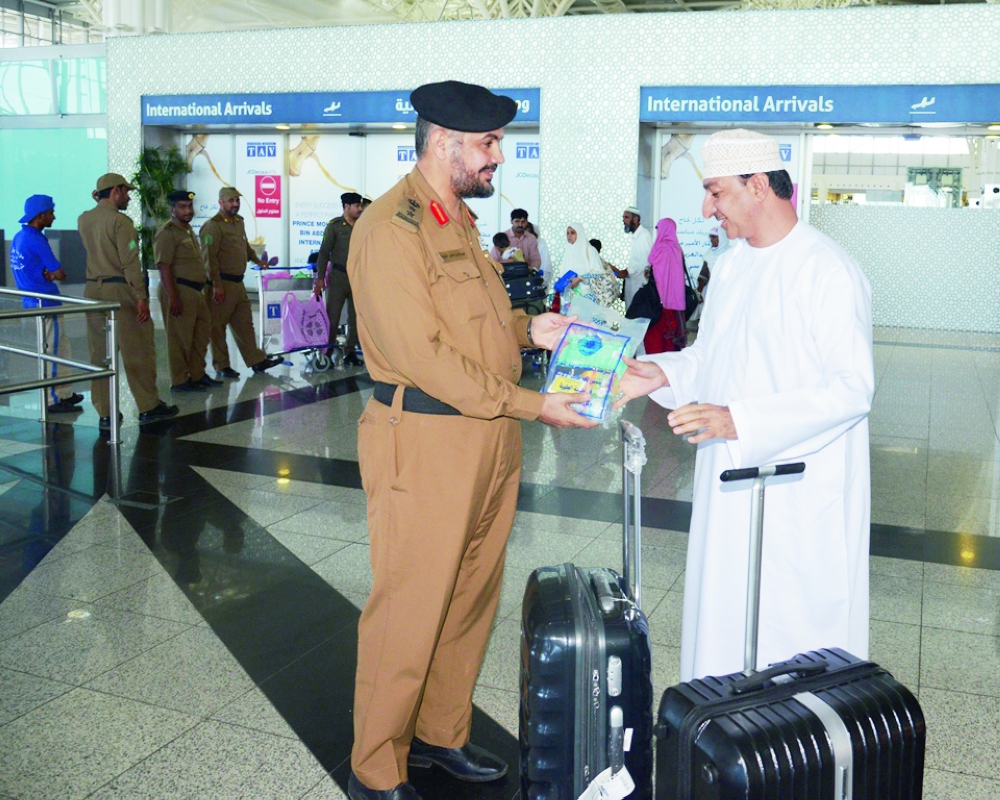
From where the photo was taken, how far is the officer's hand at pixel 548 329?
8.56ft

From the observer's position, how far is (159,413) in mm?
7688

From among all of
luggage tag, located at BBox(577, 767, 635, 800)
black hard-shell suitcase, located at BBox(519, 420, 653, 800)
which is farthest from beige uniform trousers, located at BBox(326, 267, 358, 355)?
luggage tag, located at BBox(577, 767, 635, 800)

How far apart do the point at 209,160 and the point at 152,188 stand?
4.73 ft

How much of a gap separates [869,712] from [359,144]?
53.1ft

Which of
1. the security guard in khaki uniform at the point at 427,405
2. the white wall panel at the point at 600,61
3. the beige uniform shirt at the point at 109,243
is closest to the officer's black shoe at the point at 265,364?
the beige uniform shirt at the point at 109,243

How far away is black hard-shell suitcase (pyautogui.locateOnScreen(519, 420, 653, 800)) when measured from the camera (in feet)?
7.09

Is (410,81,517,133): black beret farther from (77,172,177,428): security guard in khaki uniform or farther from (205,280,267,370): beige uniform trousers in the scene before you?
(205,280,267,370): beige uniform trousers

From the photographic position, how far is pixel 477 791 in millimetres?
2654

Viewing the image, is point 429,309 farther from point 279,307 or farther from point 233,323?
point 279,307

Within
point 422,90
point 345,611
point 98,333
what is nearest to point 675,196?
point 98,333

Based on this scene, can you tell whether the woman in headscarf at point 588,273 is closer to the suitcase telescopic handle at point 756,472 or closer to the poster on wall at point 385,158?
the poster on wall at point 385,158

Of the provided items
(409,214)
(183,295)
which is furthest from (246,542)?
(183,295)

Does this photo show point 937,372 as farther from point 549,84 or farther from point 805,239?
point 805,239

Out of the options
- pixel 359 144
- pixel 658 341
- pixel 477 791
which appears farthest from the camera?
pixel 359 144
